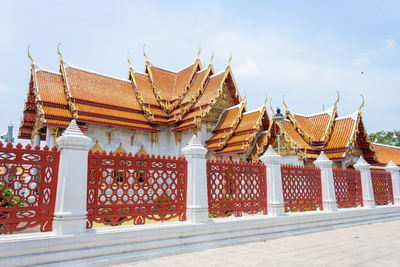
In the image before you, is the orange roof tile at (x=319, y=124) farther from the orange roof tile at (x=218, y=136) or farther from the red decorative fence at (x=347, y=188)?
the orange roof tile at (x=218, y=136)

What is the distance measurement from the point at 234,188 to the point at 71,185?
3.15 meters

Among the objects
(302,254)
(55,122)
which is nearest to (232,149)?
(55,122)

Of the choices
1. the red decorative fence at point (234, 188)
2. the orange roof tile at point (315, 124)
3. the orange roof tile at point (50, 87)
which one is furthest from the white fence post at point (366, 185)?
the orange roof tile at point (50, 87)

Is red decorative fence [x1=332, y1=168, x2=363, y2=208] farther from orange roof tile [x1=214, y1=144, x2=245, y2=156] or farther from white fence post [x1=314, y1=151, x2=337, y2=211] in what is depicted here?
orange roof tile [x1=214, y1=144, x2=245, y2=156]

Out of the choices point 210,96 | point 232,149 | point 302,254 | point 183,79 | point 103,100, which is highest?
point 183,79

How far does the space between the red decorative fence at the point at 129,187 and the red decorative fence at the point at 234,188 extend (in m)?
0.69

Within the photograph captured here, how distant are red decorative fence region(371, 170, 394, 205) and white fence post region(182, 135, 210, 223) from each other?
23.7 ft

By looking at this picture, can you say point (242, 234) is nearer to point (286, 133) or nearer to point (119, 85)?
point (286, 133)

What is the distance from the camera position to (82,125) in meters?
14.5

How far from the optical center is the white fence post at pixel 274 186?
21.0 ft

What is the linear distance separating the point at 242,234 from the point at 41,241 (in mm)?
3385

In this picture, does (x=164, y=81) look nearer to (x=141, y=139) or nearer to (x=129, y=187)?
(x=141, y=139)

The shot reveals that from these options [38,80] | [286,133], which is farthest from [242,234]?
[38,80]

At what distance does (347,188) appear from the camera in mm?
8719
